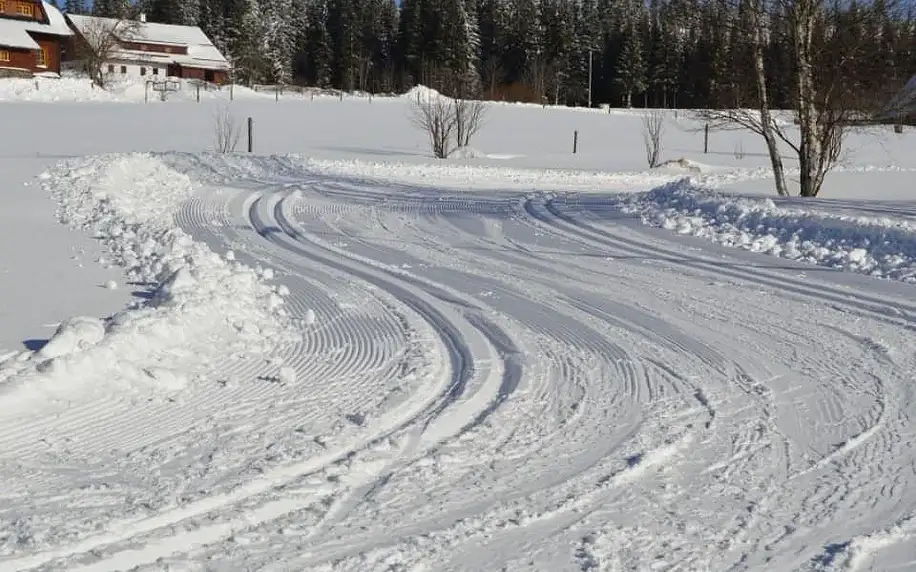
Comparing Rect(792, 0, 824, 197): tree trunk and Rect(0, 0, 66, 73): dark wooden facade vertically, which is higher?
Rect(0, 0, 66, 73): dark wooden facade

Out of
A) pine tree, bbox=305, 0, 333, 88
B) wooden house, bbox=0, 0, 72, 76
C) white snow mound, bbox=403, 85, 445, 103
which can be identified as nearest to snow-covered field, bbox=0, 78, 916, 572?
white snow mound, bbox=403, 85, 445, 103

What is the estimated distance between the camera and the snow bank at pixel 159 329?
5133mm

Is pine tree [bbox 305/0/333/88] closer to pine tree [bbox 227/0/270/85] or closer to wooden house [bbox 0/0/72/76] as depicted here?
pine tree [bbox 227/0/270/85]

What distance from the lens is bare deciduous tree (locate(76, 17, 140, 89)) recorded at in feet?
198

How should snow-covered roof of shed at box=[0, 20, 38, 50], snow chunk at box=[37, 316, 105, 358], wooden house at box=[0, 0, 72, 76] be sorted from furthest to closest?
wooden house at box=[0, 0, 72, 76] < snow-covered roof of shed at box=[0, 20, 38, 50] < snow chunk at box=[37, 316, 105, 358]

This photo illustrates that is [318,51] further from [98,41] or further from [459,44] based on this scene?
[98,41]

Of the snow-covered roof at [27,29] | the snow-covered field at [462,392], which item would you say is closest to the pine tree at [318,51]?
the snow-covered roof at [27,29]

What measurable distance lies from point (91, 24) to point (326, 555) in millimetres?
70868

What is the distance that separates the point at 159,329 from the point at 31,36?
228 ft

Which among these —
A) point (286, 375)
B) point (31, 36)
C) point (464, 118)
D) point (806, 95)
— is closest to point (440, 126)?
point (464, 118)

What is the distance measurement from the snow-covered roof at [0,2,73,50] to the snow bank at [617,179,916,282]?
199ft

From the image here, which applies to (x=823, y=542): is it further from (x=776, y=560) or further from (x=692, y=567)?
(x=692, y=567)

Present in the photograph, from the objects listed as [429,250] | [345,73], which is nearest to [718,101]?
[429,250]

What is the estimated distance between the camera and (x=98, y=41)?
62000 mm
